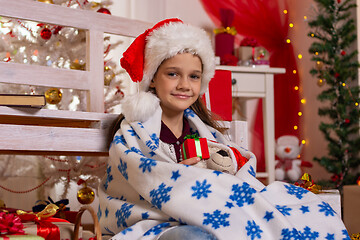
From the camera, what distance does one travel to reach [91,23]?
1715 millimetres

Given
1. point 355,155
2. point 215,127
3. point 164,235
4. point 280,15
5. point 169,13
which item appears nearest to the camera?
point 164,235

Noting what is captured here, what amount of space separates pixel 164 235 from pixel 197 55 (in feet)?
1.88

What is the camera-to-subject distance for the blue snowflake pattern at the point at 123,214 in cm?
127

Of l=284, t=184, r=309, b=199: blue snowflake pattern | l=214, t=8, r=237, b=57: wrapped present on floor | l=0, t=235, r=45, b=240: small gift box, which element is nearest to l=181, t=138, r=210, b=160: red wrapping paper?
l=284, t=184, r=309, b=199: blue snowflake pattern

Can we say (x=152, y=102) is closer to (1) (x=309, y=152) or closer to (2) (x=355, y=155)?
(2) (x=355, y=155)

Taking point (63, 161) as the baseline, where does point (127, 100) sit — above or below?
above

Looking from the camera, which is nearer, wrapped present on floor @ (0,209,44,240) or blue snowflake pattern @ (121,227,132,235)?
wrapped present on floor @ (0,209,44,240)

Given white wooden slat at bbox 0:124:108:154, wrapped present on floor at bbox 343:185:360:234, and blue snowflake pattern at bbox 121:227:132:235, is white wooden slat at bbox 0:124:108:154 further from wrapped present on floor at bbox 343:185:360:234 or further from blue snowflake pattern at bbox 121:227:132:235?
wrapped present on floor at bbox 343:185:360:234

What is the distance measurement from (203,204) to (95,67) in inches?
29.5

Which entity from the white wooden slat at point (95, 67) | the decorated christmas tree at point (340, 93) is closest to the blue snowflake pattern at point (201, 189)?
the white wooden slat at point (95, 67)

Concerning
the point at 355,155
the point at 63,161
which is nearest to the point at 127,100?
the point at 63,161

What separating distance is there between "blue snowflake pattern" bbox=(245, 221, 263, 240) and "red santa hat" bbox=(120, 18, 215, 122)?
0.45 metres

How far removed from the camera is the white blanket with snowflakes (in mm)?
1120

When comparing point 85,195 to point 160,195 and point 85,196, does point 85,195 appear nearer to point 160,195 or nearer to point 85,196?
point 85,196
